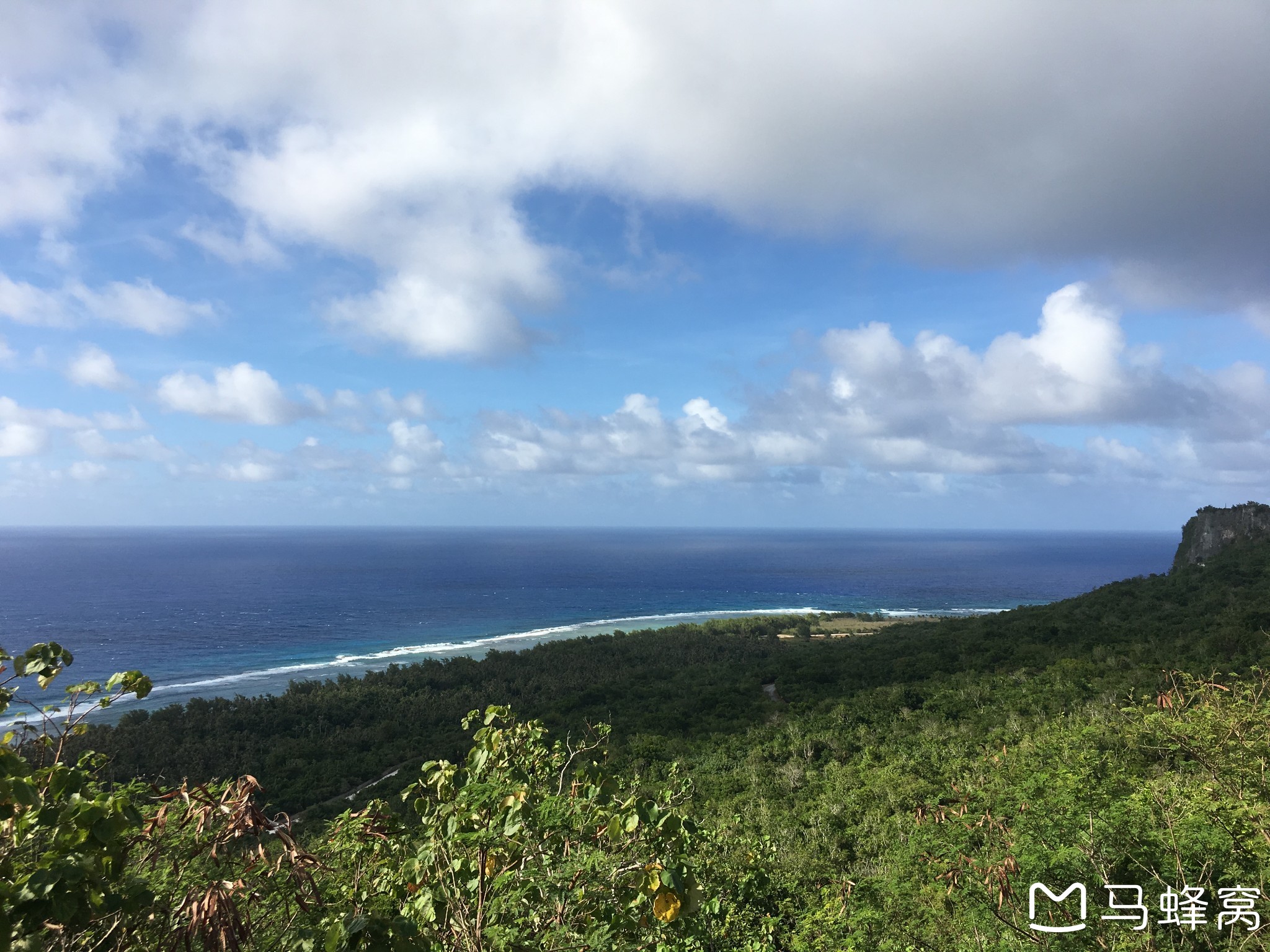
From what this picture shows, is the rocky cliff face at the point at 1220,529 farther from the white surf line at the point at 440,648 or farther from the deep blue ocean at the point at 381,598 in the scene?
the white surf line at the point at 440,648

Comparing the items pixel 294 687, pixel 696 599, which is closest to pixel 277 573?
pixel 696 599

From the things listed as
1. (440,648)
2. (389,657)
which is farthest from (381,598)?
(389,657)

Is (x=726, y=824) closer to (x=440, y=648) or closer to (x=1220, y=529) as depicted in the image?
(x=440, y=648)

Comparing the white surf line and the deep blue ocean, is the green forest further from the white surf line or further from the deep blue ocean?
the deep blue ocean

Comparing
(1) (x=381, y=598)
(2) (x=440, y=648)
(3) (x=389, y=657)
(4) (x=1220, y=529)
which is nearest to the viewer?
(4) (x=1220, y=529)

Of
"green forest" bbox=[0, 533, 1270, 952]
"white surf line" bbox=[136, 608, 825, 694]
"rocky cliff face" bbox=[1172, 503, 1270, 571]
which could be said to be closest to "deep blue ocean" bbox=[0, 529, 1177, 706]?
"white surf line" bbox=[136, 608, 825, 694]

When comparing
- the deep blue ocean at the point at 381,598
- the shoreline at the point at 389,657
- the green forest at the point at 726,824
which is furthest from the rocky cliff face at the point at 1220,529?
the deep blue ocean at the point at 381,598

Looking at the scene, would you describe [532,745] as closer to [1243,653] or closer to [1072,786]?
[1072,786]
